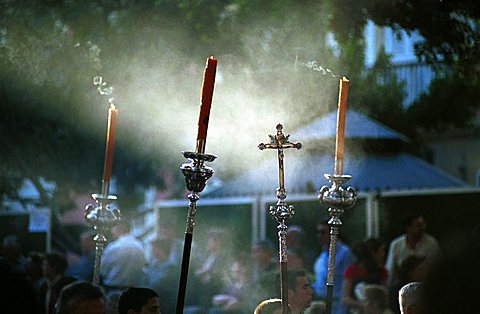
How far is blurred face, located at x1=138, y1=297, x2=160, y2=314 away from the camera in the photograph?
5.25m

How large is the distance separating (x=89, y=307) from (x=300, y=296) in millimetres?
1783

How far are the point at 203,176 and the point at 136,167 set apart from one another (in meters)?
6.40

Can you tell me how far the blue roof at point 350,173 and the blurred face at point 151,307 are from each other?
A: 12.6ft

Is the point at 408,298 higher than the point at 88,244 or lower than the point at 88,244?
lower

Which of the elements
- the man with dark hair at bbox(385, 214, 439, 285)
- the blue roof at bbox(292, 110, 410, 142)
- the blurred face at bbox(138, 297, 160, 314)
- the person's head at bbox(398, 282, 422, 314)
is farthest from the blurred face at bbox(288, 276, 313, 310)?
the man with dark hair at bbox(385, 214, 439, 285)

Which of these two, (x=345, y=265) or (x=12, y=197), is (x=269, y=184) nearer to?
(x=345, y=265)

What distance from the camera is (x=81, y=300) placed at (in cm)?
427

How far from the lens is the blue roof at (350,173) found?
9094mm

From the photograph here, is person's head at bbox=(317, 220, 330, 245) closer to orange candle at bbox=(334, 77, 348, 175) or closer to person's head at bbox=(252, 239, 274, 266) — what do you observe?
person's head at bbox=(252, 239, 274, 266)

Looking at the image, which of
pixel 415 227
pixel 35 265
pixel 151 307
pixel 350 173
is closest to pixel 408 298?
pixel 151 307

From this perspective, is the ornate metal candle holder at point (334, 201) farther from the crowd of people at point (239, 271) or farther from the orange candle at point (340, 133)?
the crowd of people at point (239, 271)

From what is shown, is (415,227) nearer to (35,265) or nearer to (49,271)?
(49,271)

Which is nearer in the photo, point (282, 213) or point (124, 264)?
point (282, 213)

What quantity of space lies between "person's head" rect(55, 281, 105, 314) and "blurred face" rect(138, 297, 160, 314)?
0.92 m
